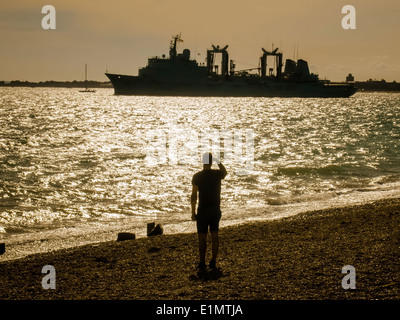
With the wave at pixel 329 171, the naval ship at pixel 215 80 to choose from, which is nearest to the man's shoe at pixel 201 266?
the wave at pixel 329 171

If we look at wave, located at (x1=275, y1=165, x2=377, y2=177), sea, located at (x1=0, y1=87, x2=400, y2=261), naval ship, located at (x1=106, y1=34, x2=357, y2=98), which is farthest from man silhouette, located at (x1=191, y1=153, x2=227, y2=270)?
naval ship, located at (x1=106, y1=34, x2=357, y2=98)

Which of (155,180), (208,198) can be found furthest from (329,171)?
(208,198)

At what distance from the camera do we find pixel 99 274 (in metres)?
7.77

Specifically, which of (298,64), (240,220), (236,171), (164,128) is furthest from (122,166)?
(298,64)

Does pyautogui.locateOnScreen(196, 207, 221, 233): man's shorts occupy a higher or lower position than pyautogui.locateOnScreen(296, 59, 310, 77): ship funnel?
lower

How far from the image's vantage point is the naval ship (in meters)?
129

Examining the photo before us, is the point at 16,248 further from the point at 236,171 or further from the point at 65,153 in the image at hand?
the point at 65,153

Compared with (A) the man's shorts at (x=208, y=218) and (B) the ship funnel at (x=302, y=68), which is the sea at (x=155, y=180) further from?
(B) the ship funnel at (x=302, y=68)

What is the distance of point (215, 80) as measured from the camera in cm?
14075

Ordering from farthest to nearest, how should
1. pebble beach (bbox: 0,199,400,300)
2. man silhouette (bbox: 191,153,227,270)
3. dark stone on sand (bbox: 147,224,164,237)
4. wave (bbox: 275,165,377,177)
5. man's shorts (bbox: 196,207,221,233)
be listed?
wave (bbox: 275,165,377,177), dark stone on sand (bbox: 147,224,164,237), man's shorts (bbox: 196,207,221,233), man silhouette (bbox: 191,153,227,270), pebble beach (bbox: 0,199,400,300)

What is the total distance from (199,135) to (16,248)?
115ft

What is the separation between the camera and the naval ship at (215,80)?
12925 cm

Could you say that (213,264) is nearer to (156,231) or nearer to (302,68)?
(156,231)

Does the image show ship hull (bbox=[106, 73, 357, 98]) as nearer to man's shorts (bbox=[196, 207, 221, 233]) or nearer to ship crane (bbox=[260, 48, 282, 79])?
A: ship crane (bbox=[260, 48, 282, 79])
